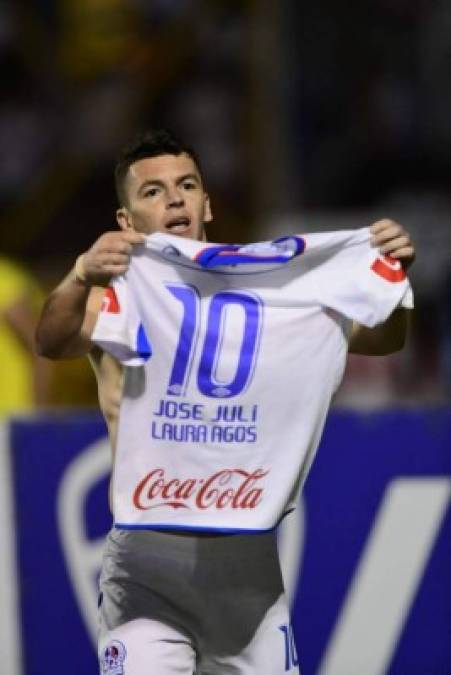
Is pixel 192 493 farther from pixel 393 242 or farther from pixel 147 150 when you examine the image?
pixel 147 150

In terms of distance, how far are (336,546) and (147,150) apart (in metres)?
2.34

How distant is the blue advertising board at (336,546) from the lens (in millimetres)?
6242

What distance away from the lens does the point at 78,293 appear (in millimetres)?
4082

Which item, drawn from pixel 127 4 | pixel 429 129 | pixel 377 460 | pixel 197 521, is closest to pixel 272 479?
pixel 197 521

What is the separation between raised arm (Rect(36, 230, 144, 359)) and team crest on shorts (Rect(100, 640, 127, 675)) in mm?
725

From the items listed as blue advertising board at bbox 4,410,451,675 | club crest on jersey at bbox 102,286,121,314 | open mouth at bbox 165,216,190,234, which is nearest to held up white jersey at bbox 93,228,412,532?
club crest on jersey at bbox 102,286,121,314

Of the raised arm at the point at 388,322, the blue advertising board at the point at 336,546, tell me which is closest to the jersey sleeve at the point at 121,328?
the raised arm at the point at 388,322

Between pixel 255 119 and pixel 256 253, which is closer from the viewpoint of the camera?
pixel 256 253

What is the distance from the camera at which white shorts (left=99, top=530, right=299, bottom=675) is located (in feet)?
13.7

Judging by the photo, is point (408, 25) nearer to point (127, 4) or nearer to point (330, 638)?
point (127, 4)

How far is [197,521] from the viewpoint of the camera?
4.16 m

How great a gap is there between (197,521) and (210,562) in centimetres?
11

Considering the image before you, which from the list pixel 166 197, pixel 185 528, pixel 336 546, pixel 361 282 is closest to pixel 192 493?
pixel 185 528

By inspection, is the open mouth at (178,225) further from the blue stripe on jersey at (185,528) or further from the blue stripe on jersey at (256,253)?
the blue stripe on jersey at (185,528)
